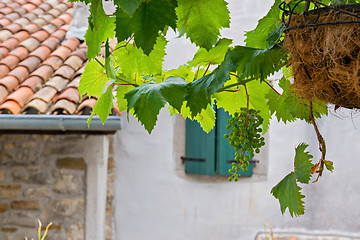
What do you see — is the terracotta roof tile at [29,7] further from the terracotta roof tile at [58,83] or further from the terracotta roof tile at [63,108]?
the terracotta roof tile at [63,108]

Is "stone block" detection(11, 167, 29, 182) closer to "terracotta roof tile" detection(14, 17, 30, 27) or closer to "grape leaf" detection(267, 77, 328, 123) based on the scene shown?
"terracotta roof tile" detection(14, 17, 30, 27)

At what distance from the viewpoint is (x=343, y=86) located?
0.78 metres

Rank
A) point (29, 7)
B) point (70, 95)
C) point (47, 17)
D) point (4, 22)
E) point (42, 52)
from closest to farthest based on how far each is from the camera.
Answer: point (70, 95)
point (42, 52)
point (4, 22)
point (47, 17)
point (29, 7)

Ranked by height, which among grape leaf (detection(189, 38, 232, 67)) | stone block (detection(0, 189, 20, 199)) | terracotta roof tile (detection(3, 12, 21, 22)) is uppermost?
terracotta roof tile (detection(3, 12, 21, 22))

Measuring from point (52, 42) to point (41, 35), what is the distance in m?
0.20

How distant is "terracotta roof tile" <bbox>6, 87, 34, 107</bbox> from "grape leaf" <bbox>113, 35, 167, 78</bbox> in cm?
275

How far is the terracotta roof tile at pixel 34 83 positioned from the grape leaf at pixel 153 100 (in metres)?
3.16

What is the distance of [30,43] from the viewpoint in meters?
4.45

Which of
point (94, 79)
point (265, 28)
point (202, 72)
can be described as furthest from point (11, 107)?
point (265, 28)

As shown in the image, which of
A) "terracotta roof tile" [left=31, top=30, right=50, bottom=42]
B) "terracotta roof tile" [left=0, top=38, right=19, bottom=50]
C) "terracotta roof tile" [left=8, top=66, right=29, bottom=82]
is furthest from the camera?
"terracotta roof tile" [left=31, top=30, right=50, bottom=42]

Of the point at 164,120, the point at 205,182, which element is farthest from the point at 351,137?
the point at 164,120

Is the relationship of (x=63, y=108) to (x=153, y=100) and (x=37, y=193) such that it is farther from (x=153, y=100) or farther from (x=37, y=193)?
(x=153, y=100)

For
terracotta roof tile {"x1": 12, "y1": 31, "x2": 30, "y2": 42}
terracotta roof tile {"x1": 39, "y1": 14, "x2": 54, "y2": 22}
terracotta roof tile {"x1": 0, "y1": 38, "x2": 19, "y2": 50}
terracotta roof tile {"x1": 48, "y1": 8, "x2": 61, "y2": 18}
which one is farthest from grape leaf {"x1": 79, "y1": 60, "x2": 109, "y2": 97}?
terracotta roof tile {"x1": 48, "y1": 8, "x2": 61, "y2": 18}

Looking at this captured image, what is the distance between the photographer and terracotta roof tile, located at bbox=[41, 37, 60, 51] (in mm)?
4457
